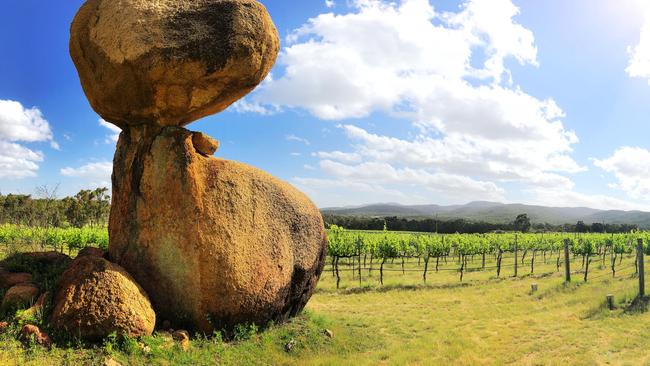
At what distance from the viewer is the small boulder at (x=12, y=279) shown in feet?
35.1

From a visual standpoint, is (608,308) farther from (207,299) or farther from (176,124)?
(176,124)

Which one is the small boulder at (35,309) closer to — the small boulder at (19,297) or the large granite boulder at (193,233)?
the small boulder at (19,297)

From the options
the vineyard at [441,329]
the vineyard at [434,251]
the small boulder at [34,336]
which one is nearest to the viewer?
the small boulder at [34,336]

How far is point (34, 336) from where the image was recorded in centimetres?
872

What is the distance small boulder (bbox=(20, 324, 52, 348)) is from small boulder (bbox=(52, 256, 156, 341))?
1.00ft

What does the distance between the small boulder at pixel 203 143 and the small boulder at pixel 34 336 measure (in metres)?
5.12

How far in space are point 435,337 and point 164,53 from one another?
1101cm

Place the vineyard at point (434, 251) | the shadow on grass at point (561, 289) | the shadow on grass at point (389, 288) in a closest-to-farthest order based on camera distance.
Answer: the shadow on grass at point (561, 289) < the shadow on grass at point (389, 288) < the vineyard at point (434, 251)

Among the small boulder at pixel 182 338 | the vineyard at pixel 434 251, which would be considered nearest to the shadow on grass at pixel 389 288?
the vineyard at pixel 434 251

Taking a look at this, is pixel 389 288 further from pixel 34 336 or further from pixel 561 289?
pixel 34 336

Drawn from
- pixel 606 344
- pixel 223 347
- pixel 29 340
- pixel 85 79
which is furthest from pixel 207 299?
pixel 606 344

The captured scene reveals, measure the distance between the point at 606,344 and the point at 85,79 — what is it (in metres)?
15.7

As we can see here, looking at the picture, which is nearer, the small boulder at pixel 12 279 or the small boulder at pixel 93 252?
the small boulder at pixel 12 279

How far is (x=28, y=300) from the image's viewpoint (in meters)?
9.91
